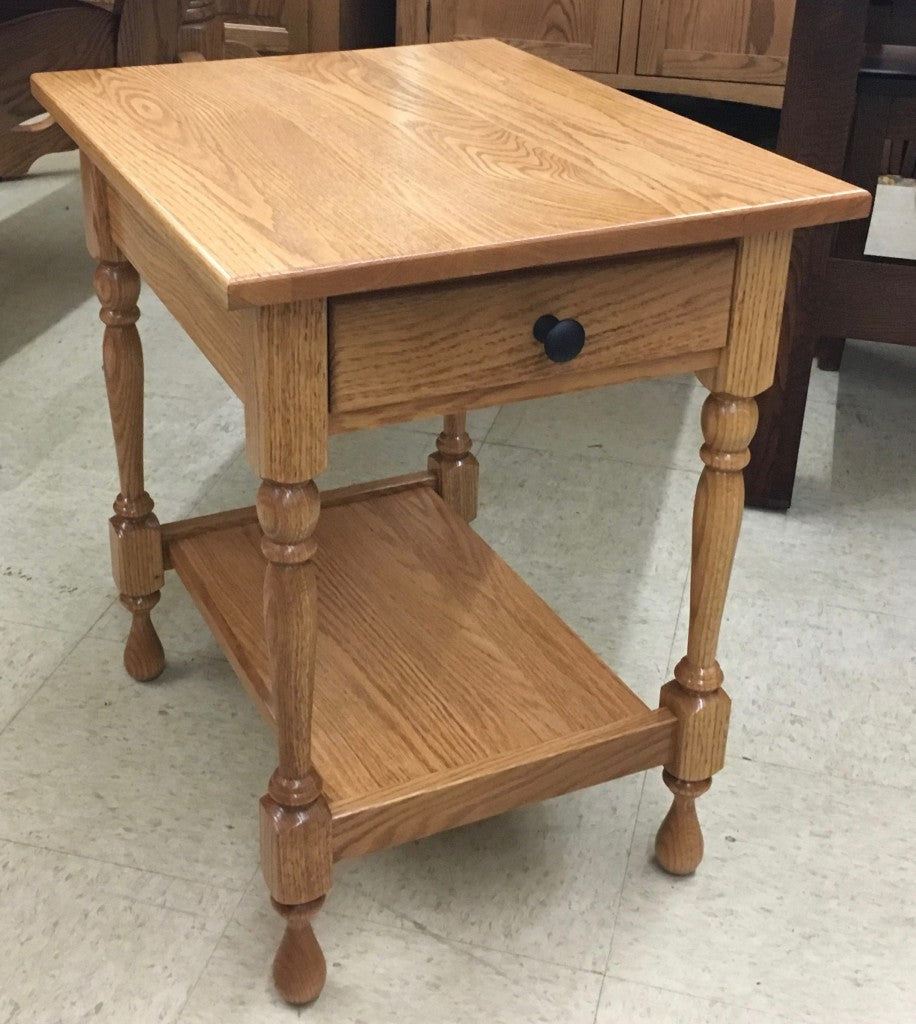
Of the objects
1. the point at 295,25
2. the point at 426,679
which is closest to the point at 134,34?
the point at 295,25

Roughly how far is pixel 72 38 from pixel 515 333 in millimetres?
1517

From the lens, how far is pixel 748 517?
6.40 ft

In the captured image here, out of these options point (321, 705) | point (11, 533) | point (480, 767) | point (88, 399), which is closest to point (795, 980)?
point (480, 767)

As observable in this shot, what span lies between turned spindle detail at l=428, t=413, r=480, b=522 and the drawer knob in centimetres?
61

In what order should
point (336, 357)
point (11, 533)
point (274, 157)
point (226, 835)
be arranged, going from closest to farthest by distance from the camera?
point (336, 357), point (274, 157), point (226, 835), point (11, 533)

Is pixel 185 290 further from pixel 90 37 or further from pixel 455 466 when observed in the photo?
pixel 90 37

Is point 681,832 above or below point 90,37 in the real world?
below

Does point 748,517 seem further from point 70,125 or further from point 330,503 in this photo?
A: point 70,125

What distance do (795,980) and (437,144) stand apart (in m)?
0.81

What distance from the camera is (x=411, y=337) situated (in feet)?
3.14

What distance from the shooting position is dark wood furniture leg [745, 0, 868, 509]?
1712mm

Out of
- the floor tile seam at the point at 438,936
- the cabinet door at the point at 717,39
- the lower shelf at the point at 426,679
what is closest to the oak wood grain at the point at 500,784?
the lower shelf at the point at 426,679

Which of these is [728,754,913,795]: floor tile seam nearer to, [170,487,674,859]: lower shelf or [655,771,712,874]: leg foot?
[655,771,712,874]: leg foot

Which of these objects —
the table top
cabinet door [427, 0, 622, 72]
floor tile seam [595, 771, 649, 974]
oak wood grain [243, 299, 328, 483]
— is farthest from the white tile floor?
cabinet door [427, 0, 622, 72]
